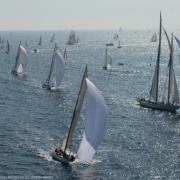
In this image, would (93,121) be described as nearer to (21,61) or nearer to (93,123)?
(93,123)

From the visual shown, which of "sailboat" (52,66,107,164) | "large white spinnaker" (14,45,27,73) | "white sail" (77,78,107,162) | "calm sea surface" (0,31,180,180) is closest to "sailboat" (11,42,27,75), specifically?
"large white spinnaker" (14,45,27,73)

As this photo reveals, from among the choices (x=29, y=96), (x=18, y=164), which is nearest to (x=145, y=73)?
(x=29, y=96)

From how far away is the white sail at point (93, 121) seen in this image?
50.8m

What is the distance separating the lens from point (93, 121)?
2030 inches

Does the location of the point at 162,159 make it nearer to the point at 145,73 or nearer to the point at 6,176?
the point at 6,176

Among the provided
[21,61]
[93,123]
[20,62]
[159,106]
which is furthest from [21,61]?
[93,123]

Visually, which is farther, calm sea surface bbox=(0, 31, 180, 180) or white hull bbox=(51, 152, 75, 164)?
white hull bbox=(51, 152, 75, 164)

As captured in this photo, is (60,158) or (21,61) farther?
(21,61)

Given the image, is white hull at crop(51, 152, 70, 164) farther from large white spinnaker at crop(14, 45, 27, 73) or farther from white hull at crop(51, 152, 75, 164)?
large white spinnaker at crop(14, 45, 27, 73)

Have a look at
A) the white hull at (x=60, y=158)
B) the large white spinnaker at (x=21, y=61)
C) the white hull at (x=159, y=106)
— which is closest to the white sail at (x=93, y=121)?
the white hull at (x=60, y=158)

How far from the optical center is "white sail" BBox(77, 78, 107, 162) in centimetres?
5081

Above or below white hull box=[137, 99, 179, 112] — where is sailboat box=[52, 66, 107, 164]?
above

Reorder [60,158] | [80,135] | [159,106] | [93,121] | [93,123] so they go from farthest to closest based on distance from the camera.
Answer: [159,106] < [80,135] < [60,158] < [93,123] < [93,121]

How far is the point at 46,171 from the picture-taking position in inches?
2133
